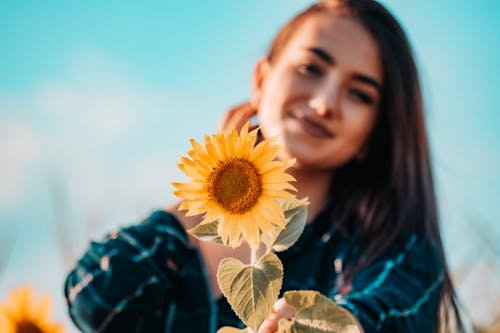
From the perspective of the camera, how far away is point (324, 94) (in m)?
1.16

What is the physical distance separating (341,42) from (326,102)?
7.7 inches

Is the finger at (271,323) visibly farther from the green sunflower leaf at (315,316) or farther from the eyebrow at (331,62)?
the eyebrow at (331,62)

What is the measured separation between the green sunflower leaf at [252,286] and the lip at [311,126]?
0.68 meters

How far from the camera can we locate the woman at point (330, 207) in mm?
1151

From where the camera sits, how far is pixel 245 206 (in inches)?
20.6

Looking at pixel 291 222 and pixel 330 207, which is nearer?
pixel 291 222

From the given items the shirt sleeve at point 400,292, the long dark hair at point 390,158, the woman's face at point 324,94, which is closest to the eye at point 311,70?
the woman's face at point 324,94

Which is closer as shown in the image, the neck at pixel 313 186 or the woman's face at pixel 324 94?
the woman's face at pixel 324 94

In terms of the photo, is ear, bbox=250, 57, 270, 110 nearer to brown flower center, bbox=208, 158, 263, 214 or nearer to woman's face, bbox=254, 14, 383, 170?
woman's face, bbox=254, 14, 383, 170

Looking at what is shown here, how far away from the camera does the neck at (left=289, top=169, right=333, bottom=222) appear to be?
1311 mm

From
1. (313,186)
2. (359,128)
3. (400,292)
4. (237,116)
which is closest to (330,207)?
(313,186)

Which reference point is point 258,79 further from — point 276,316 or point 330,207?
point 276,316

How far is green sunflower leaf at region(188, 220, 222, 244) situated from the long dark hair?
73cm

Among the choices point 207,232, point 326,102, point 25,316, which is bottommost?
point 25,316
